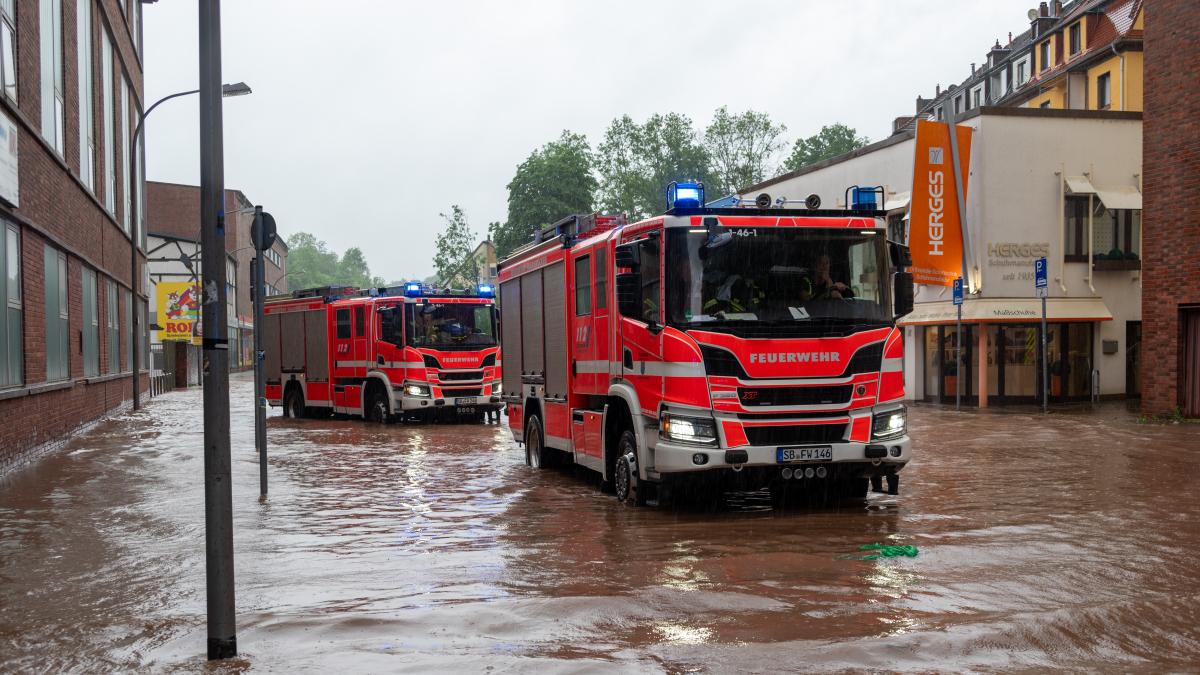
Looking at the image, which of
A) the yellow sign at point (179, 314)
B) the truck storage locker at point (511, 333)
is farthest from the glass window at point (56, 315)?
the yellow sign at point (179, 314)

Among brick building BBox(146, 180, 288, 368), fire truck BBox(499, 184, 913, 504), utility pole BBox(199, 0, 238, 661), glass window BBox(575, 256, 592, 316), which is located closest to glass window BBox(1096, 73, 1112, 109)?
glass window BBox(575, 256, 592, 316)

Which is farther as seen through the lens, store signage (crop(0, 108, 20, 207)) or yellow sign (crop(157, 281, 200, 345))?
yellow sign (crop(157, 281, 200, 345))

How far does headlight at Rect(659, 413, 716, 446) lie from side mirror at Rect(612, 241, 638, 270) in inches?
55.9

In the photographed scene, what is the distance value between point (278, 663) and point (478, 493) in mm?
7130

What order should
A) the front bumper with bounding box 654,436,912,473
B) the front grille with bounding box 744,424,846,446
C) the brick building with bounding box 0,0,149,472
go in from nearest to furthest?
the front bumper with bounding box 654,436,912,473 → the front grille with bounding box 744,424,846,446 → the brick building with bounding box 0,0,149,472

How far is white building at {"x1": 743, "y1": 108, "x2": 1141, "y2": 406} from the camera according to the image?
91.0ft

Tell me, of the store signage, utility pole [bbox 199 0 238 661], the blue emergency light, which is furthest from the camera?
the store signage

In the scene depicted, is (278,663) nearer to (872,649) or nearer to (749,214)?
(872,649)

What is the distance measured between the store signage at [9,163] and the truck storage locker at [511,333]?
21.7ft

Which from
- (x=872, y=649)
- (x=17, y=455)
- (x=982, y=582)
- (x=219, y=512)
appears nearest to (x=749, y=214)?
(x=982, y=582)

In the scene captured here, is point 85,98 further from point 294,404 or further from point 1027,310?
point 1027,310

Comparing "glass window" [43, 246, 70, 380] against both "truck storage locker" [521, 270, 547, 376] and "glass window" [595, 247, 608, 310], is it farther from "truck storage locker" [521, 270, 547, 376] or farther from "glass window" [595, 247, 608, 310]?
"glass window" [595, 247, 608, 310]

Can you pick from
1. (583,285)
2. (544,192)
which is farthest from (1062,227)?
(544,192)

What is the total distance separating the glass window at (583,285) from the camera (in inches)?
476
